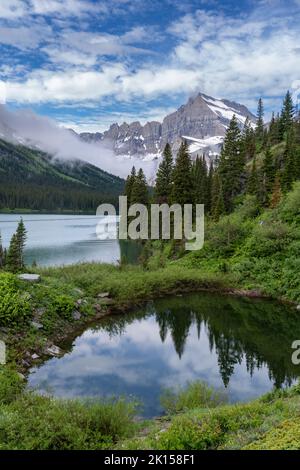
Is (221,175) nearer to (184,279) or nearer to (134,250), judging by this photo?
(134,250)

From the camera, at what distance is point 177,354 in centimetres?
2359

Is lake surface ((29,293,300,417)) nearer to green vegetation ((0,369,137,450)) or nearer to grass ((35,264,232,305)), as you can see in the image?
grass ((35,264,232,305))

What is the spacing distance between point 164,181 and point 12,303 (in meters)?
50.2

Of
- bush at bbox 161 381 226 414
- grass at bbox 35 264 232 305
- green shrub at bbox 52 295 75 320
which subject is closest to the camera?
bush at bbox 161 381 226 414

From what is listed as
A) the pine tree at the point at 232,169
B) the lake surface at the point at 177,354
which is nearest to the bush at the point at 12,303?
the lake surface at the point at 177,354

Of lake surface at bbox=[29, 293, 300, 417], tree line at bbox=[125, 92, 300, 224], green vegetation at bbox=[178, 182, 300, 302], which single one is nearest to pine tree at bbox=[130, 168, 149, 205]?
tree line at bbox=[125, 92, 300, 224]

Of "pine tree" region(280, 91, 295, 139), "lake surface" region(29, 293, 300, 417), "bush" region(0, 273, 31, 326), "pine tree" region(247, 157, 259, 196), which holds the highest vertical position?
"pine tree" region(280, 91, 295, 139)

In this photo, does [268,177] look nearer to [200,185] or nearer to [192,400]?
[200,185]

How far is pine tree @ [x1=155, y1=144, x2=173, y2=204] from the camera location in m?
68.7

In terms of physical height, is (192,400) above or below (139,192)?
below

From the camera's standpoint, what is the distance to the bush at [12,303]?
21.9 meters

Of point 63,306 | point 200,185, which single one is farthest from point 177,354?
point 200,185

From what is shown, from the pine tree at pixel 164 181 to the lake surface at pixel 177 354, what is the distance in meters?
36.4

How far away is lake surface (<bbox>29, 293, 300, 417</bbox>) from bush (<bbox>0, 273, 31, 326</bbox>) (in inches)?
122
